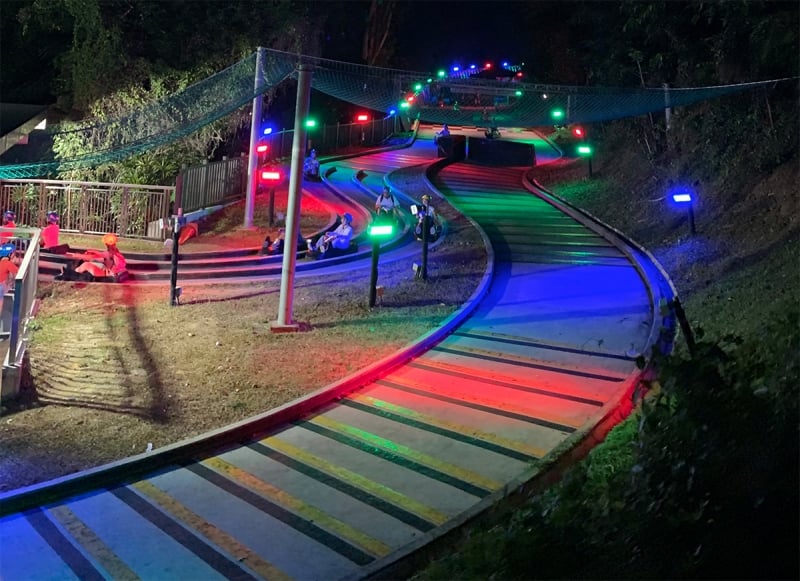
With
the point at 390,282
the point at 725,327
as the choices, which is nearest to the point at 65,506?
the point at 725,327

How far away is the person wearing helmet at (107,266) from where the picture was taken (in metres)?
15.6

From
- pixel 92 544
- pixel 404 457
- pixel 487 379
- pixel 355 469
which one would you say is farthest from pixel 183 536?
pixel 487 379

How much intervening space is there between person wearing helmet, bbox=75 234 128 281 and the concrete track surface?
7.53 metres

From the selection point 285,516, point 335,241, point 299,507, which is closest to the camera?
point 285,516

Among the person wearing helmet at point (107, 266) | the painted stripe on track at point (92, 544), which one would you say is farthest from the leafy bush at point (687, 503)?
the person wearing helmet at point (107, 266)

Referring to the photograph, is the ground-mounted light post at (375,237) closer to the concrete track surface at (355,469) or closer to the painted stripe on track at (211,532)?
the concrete track surface at (355,469)

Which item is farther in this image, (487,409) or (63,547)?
(487,409)

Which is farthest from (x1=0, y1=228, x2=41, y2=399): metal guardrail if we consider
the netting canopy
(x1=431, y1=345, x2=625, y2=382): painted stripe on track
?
(x1=431, y1=345, x2=625, y2=382): painted stripe on track

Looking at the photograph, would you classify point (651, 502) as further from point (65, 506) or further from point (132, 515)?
point (65, 506)

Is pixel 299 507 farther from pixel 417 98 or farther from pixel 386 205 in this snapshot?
pixel 386 205

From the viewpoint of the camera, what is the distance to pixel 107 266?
618 inches

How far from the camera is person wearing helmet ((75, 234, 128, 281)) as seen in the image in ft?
51.1

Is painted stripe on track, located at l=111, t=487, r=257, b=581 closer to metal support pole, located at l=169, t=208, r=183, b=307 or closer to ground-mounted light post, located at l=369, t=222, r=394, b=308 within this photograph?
ground-mounted light post, located at l=369, t=222, r=394, b=308

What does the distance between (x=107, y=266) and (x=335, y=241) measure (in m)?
5.01
